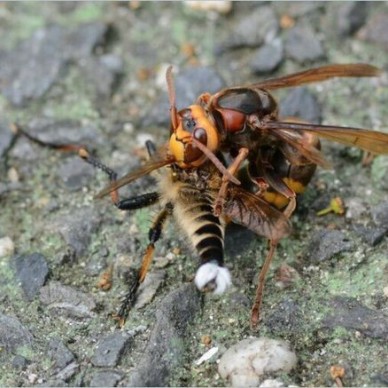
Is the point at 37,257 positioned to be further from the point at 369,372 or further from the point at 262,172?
the point at 369,372

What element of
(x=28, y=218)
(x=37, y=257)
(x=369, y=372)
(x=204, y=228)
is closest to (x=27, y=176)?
(x=28, y=218)

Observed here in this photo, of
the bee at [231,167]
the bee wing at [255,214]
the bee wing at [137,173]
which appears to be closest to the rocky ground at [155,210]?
the bee at [231,167]

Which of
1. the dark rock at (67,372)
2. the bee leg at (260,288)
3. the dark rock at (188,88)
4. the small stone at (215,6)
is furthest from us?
the small stone at (215,6)

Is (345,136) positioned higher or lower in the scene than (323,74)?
lower

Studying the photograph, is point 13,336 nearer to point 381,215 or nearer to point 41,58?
point 381,215

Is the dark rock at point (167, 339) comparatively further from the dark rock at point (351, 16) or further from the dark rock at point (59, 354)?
the dark rock at point (351, 16)

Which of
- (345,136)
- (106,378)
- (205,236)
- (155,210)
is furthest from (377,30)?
(106,378)

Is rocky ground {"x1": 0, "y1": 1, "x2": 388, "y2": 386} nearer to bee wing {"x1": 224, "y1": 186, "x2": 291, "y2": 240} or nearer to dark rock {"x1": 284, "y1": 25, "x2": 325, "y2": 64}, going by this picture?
dark rock {"x1": 284, "y1": 25, "x2": 325, "y2": 64}
